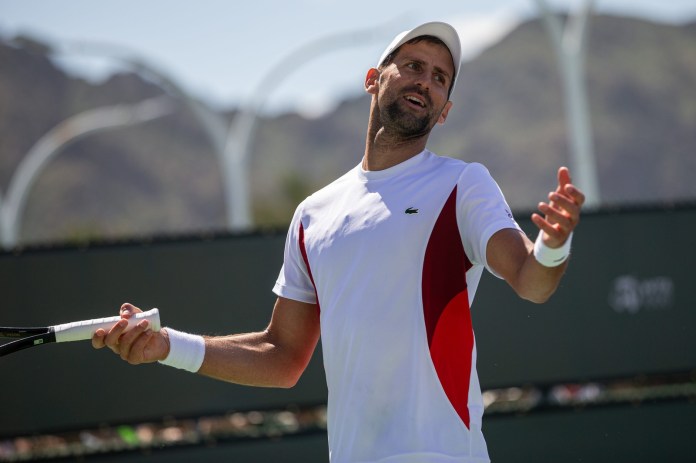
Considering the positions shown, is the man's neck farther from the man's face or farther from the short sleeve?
the short sleeve

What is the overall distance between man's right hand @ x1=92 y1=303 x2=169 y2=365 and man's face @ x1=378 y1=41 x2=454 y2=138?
3.92ft

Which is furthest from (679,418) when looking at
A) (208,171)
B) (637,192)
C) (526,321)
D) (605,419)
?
(208,171)

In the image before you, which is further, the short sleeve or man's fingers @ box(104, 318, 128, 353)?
man's fingers @ box(104, 318, 128, 353)

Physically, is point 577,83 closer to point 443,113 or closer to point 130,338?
point 443,113

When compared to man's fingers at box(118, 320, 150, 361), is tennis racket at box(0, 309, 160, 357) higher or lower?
higher

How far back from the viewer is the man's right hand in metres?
3.95

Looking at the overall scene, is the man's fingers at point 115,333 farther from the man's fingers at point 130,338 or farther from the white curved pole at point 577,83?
the white curved pole at point 577,83

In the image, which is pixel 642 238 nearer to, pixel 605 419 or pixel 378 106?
pixel 605 419

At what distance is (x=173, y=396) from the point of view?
9.79m

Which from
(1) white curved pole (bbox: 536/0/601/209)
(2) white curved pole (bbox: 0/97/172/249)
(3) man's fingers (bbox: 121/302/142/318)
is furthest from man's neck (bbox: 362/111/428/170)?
(2) white curved pole (bbox: 0/97/172/249)

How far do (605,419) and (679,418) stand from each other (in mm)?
704

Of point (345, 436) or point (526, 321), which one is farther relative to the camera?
point (526, 321)

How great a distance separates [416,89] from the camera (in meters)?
4.08

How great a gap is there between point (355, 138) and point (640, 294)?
10762 cm
